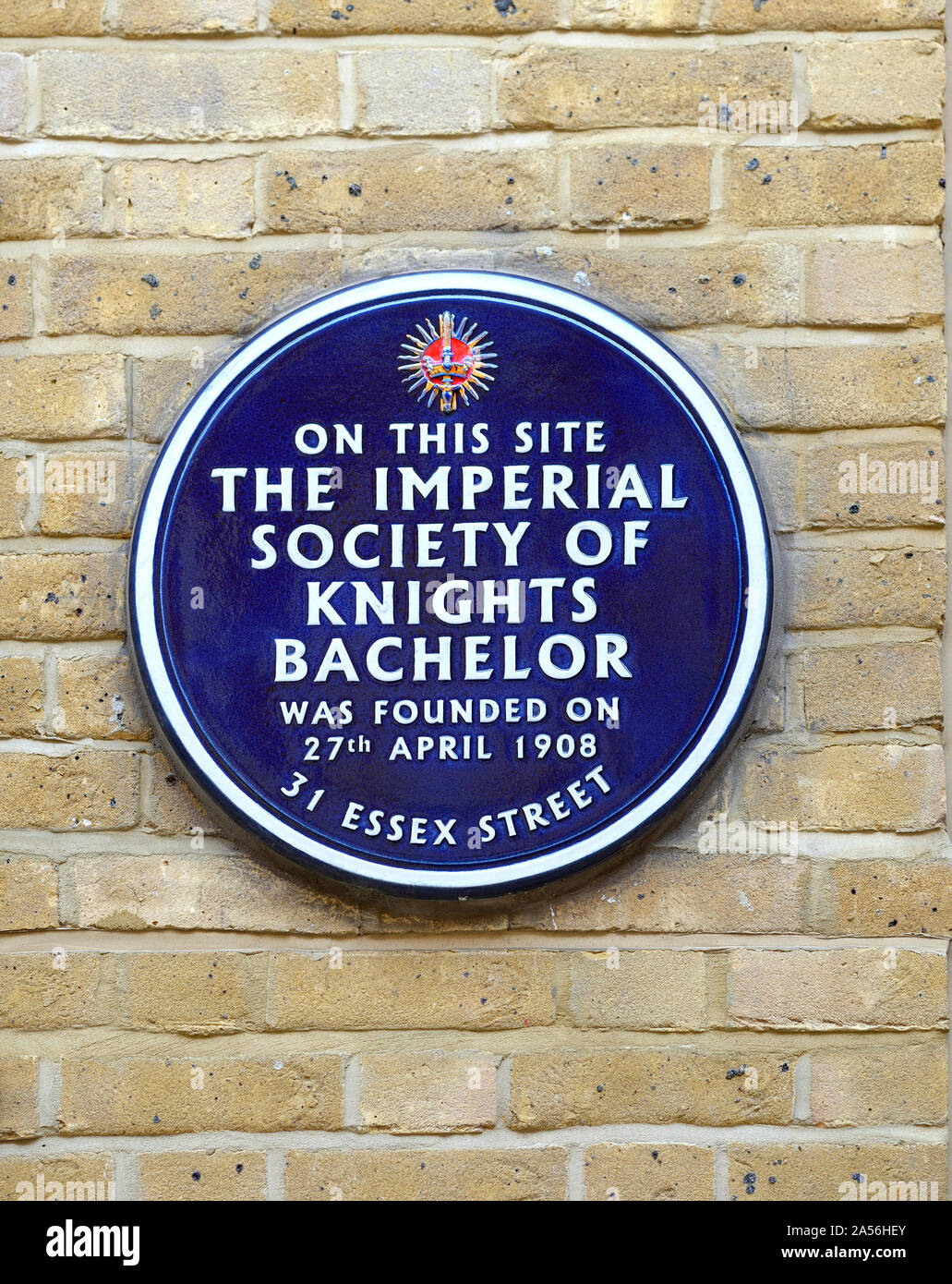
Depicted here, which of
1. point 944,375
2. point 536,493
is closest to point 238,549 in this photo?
point 536,493

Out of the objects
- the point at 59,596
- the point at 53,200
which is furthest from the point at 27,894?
the point at 53,200

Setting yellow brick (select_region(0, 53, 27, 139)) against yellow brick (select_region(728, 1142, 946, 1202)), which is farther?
yellow brick (select_region(0, 53, 27, 139))

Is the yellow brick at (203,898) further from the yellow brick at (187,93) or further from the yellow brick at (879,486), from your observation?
the yellow brick at (187,93)

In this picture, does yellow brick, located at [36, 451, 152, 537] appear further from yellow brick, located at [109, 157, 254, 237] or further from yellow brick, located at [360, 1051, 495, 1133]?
yellow brick, located at [360, 1051, 495, 1133]

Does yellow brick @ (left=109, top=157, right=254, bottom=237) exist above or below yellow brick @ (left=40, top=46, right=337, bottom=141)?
below

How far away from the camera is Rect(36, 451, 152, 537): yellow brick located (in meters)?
1.51

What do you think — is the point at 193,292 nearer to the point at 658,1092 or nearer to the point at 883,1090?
the point at 658,1092

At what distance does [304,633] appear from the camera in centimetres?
146

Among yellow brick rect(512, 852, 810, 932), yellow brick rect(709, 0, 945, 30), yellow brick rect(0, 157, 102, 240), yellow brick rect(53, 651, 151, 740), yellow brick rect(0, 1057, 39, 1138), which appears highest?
yellow brick rect(709, 0, 945, 30)

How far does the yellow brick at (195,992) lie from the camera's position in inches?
57.4

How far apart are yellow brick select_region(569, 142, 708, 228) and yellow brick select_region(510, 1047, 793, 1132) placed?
986 millimetres

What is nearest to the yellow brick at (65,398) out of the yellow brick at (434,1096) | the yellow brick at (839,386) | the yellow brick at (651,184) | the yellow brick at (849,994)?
the yellow brick at (651,184)

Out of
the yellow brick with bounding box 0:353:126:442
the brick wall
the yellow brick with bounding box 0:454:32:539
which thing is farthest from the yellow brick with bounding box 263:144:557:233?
the yellow brick with bounding box 0:454:32:539

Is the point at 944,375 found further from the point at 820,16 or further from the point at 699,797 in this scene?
the point at 699,797
